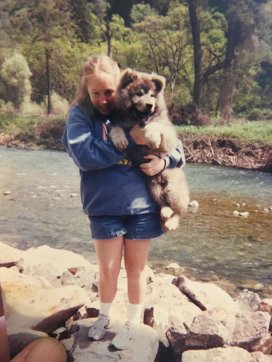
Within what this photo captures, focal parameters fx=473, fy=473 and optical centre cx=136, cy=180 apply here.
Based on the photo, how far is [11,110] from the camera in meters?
2.41

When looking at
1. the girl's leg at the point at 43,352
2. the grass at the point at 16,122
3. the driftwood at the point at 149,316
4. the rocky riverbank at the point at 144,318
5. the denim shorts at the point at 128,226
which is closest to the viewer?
the denim shorts at the point at 128,226

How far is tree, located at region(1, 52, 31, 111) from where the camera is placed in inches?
91.8

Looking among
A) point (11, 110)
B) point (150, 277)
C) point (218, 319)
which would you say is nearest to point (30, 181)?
point (11, 110)

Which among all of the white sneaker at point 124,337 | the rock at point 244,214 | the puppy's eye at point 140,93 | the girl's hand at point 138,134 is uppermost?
the puppy's eye at point 140,93

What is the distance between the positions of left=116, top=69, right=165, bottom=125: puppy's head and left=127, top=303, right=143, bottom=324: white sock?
782 mm

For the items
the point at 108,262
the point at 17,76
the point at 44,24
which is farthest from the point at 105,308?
the point at 44,24

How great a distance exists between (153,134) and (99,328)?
872mm

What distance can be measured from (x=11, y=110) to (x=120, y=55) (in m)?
0.66

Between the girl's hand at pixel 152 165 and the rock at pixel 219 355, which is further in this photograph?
the rock at pixel 219 355

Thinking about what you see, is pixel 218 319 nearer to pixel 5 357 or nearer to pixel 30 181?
pixel 5 357

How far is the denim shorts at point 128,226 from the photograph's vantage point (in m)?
1.81

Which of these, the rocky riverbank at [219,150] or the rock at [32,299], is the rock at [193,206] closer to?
the rocky riverbank at [219,150]

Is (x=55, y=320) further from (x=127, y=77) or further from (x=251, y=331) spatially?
(x=127, y=77)

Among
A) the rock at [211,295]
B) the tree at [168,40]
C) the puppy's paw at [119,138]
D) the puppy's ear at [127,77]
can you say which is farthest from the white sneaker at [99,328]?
the tree at [168,40]
